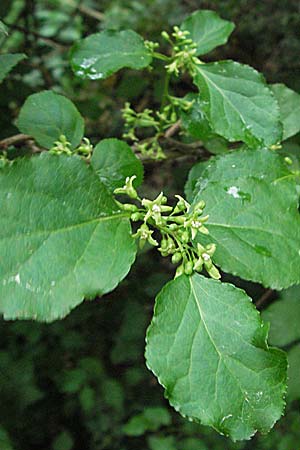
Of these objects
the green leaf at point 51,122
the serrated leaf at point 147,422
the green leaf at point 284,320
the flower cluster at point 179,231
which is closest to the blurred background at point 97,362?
the serrated leaf at point 147,422

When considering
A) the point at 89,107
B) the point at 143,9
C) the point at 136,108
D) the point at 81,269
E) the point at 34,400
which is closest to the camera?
the point at 81,269

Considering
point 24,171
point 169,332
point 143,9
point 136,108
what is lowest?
point 136,108

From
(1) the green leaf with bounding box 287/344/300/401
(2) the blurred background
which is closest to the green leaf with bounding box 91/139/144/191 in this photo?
(2) the blurred background

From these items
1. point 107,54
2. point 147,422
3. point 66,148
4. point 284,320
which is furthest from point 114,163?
point 147,422

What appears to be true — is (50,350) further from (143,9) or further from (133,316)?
(143,9)

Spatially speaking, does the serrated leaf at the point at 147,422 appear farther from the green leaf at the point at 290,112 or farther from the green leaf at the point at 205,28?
the green leaf at the point at 205,28

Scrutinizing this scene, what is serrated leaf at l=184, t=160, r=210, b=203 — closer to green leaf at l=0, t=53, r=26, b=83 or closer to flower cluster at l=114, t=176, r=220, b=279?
flower cluster at l=114, t=176, r=220, b=279

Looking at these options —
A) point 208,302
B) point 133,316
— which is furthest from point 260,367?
point 133,316
